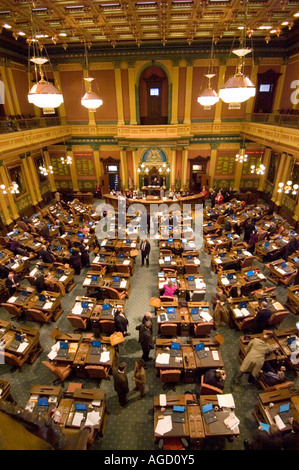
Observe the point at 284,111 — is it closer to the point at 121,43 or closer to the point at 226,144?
the point at 226,144

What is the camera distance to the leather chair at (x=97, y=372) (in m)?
6.50

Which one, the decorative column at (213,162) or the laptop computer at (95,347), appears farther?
the decorative column at (213,162)

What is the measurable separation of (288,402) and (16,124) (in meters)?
16.8

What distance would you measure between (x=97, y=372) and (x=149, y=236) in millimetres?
9161

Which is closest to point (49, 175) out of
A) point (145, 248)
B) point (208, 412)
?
point (145, 248)

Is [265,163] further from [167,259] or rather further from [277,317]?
[277,317]

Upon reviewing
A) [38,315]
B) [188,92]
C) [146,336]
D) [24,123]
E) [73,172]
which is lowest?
[38,315]

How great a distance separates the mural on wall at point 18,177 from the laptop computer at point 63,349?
1270 centimetres

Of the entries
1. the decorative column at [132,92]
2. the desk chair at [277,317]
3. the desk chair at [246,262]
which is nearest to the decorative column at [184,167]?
the decorative column at [132,92]

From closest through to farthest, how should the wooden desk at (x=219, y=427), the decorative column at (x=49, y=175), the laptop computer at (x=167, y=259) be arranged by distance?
the wooden desk at (x=219, y=427) < the laptop computer at (x=167, y=259) < the decorative column at (x=49, y=175)

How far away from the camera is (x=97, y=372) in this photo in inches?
261

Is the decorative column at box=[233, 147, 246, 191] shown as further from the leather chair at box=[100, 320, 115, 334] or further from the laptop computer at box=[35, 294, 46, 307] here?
the laptop computer at box=[35, 294, 46, 307]

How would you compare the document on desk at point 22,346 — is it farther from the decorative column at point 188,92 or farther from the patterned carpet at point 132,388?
the decorative column at point 188,92

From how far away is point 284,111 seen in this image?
1680 centimetres
